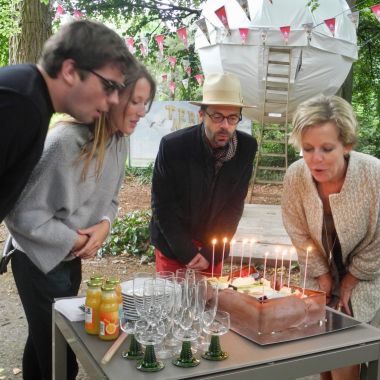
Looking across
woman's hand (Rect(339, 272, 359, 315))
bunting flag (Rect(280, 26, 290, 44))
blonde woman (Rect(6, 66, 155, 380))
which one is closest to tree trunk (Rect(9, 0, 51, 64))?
bunting flag (Rect(280, 26, 290, 44))

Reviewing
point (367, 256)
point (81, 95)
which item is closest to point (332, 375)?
point (367, 256)

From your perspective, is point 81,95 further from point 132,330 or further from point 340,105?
point 340,105

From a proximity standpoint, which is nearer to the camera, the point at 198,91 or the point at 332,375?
the point at 332,375

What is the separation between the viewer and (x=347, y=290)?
2.77 metres

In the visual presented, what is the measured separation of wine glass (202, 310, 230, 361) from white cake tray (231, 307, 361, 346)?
126 mm

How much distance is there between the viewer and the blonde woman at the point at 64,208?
7.34ft

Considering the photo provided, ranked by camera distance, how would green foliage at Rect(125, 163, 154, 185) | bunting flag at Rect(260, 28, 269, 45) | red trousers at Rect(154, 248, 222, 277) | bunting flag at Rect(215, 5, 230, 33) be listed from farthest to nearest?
green foliage at Rect(125, 163, 154, 185) → bunting flag at Rect(260, 28, 269, 45) → bunting flag at Rect(215, 5, 230, 33) → red trousers at Rect(154, 248, 222, 277)

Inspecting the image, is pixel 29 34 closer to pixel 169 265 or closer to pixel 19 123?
pixel 169 265

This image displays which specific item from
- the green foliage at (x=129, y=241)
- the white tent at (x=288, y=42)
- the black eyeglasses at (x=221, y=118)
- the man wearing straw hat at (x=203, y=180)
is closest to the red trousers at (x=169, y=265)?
the man wearing straw hat at (x=203, y=180)

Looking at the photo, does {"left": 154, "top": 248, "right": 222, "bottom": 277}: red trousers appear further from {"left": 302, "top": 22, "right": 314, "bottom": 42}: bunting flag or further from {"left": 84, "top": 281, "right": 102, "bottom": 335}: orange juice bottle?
{"left": 302, "top": 22, "right": 314, "bottom": 42}: bunting flag

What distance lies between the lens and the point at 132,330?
6.11ft

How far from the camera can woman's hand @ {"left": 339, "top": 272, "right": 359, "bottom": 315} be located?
2.75 m

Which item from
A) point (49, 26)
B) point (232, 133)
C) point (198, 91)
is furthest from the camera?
point (198, 91)

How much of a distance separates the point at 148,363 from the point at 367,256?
1.51 m
